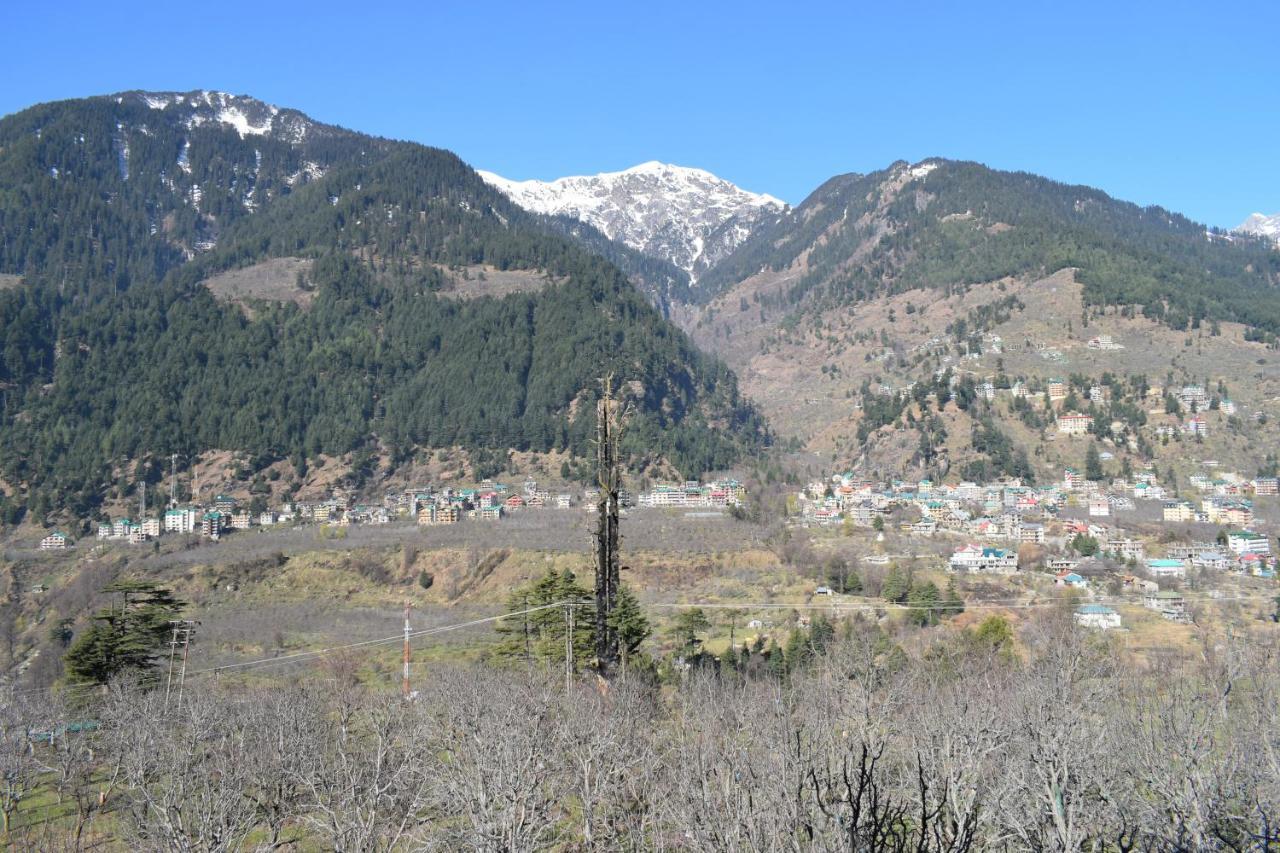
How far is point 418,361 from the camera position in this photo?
161125 millimetres

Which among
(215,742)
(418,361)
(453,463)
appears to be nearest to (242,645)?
(215,742)

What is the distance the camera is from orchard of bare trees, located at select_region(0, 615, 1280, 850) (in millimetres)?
16906

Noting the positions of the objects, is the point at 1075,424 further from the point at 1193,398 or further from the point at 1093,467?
the point at 1193,398

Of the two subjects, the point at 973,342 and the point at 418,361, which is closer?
the point at 418,361

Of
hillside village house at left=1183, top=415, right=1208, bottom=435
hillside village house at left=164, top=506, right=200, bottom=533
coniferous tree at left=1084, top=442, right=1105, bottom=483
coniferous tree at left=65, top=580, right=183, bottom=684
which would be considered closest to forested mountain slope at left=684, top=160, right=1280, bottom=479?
hillside village house at left=1183, top=415, right=1208, bottom=435

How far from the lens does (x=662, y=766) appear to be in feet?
88.1

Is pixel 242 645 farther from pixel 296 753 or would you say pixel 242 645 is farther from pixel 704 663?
pixel 296 753

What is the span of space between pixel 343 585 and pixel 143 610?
47631 millimetres

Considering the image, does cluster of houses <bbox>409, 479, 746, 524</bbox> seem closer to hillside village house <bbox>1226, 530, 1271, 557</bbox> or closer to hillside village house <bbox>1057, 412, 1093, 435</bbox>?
hillside village house <bbox>1226, 530, 1271, 557</bbox>

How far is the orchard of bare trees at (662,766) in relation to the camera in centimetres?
1691

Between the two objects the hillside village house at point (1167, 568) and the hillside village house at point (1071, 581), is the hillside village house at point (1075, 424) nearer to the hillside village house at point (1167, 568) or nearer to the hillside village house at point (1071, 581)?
the hillside village house at point (1167, 568)

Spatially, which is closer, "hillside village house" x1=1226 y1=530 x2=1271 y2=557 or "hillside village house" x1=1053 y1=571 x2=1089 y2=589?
"hillside village house" x1=1053 y1=571 x2=1089 y2=589

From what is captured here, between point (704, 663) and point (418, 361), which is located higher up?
point (418, 361)

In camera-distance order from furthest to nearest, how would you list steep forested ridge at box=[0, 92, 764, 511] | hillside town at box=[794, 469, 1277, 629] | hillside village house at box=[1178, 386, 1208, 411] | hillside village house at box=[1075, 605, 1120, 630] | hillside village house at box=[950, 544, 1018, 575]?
hillside village house at box=[1178, 386, 1208, 411], steep forested ridge at box=[0, 92, 764, 511], hillside village house at box=[950, 544, 1018, 575], hillside town at box=[794, 469, 1277, 629], hillside village house at box=[1075, 605, 1120, 630]
